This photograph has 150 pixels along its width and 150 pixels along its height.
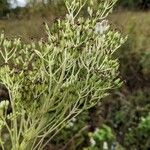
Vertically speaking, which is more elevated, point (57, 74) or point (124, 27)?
point (57, 74)

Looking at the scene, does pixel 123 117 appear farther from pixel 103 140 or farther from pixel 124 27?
pixel 124 27

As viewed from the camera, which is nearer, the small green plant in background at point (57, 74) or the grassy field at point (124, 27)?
the small green plant in background at point (57, 74)

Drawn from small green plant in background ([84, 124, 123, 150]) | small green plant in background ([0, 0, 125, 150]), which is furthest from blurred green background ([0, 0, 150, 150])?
small green plant in background ([0, 0, 125, 150])

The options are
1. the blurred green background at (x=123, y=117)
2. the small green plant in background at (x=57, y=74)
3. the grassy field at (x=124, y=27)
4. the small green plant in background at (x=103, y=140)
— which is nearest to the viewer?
the small green plant in background at (x=57, y=74)

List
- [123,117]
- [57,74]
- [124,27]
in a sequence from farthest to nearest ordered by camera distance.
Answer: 1. [124,27]
2. [123,117]
3. [57,74]

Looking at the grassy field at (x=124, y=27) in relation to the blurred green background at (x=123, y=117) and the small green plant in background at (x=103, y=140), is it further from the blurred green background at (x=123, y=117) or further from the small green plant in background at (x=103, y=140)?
the small green plant in background at (x=103, y=140)

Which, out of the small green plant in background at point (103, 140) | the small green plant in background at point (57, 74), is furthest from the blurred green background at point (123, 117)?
the small green plant in background at point (57, 74)

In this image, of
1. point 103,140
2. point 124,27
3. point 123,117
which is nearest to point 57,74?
point 103,140

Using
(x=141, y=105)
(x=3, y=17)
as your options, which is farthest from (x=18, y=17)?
(x=141, y=105)

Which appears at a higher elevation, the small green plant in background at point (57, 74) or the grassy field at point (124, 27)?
the small green plant in background at point (57, 74)

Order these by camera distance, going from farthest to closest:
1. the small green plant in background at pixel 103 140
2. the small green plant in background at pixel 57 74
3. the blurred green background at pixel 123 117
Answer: the blurred green background at pixel 123 117 < the small green plant in background at pixel 103 140 < the small green plant in background at pixel 57 74
